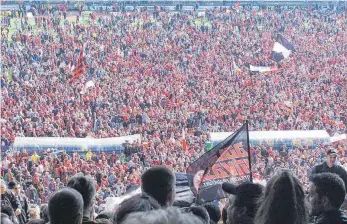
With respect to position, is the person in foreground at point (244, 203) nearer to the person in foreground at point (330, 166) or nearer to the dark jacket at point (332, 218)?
the dark jacket at point (332, 218)

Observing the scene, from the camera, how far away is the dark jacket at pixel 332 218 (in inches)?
165

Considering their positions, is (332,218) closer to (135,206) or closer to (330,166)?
(135,206)

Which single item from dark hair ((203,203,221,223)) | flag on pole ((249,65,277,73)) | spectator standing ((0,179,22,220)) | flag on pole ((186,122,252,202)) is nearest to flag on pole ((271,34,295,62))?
flag on pole ((249,65,277,73))

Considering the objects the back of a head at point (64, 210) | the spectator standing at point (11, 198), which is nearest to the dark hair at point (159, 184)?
the back of a head at point (64, 210)

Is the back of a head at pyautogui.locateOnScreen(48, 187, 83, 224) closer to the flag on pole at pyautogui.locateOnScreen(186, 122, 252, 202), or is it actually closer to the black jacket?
the flag on pole at pyautogui.locateOnScreen(186, 122, 252, 202)

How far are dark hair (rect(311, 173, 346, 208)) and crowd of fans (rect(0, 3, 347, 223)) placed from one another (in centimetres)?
264

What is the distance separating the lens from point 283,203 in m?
3.87

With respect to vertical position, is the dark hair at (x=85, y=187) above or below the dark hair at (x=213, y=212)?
above

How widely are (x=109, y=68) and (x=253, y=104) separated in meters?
8.31

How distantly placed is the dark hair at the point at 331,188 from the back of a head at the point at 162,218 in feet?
4.92

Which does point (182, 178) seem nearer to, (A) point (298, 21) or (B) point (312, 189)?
(B) point (312, 189)

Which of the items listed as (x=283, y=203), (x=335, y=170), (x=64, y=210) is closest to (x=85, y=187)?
(x=64, y=210)

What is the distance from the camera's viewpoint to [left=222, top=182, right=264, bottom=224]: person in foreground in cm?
422

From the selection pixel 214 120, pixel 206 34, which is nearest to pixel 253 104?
pixel 214 120
